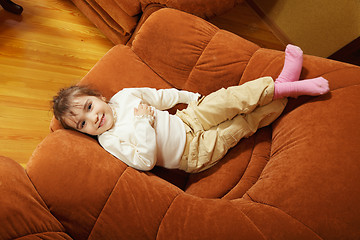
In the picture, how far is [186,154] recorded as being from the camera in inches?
52.5

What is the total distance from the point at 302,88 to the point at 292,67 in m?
0.13

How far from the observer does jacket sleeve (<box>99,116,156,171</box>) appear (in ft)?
3.93

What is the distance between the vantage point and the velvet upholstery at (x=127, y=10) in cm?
177

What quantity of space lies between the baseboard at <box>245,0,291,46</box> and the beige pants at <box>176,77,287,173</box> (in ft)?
5.51

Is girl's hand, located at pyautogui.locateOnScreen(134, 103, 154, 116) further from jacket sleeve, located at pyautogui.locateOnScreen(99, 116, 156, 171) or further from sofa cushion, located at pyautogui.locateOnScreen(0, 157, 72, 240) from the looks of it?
sofa cushion, located at pyautogui.locateOnScreen(0, 157, 72, 240)

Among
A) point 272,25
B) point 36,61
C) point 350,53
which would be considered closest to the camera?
point 36,61

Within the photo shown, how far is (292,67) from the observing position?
1.25 meters

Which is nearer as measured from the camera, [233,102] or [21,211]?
[21,211]

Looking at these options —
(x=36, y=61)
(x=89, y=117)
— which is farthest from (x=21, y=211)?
(x=36, y=61)

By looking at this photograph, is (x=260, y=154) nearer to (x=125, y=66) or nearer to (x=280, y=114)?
(x=280, y=114)

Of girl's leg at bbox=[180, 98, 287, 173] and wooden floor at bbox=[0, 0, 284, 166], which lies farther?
wooden floor at bbox=[0, 0, 284, 166]

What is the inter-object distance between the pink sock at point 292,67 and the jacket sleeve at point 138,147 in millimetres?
711

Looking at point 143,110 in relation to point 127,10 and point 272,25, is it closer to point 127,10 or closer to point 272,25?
point 127,10

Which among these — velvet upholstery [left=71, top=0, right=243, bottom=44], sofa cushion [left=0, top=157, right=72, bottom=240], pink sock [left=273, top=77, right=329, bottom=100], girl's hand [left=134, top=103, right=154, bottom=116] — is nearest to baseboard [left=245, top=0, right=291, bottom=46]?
velvet upholstery [left=71, top=0, right=243, bottom=44]
